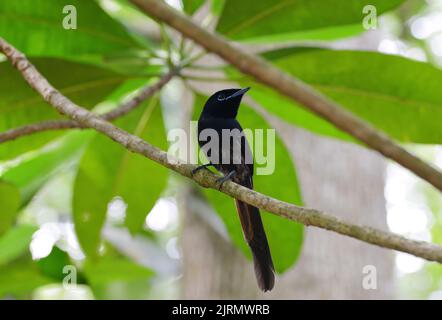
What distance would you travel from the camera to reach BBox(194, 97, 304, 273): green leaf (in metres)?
2.47

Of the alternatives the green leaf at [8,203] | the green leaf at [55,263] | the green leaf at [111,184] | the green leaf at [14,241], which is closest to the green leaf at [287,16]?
the green leaf at [111,184]

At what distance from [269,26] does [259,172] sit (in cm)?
54

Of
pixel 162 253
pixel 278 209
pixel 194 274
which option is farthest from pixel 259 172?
pixel 162 253

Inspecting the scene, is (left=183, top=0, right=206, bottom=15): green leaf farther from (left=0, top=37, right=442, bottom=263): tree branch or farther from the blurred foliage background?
(left=0, top=37, right=442, bottom=263): tree branch

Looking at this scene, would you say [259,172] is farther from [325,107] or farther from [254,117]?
[325,107]

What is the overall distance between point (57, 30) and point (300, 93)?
180 cm

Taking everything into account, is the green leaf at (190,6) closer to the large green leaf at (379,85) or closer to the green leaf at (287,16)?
the green leaf at (287,16)

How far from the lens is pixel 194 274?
12.3ft

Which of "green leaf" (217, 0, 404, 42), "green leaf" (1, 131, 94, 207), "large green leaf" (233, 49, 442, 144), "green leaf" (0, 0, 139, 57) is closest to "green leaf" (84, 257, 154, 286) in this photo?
"green leaf" (1, 131, 94, 207)

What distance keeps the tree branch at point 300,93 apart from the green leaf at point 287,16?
131 centimetres

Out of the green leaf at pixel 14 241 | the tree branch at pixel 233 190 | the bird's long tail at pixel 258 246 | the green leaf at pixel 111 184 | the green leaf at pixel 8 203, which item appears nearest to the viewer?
the tree branch at pixel 233 190

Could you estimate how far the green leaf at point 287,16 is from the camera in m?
2.40

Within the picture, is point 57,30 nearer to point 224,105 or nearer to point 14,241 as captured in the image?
point 224,105
